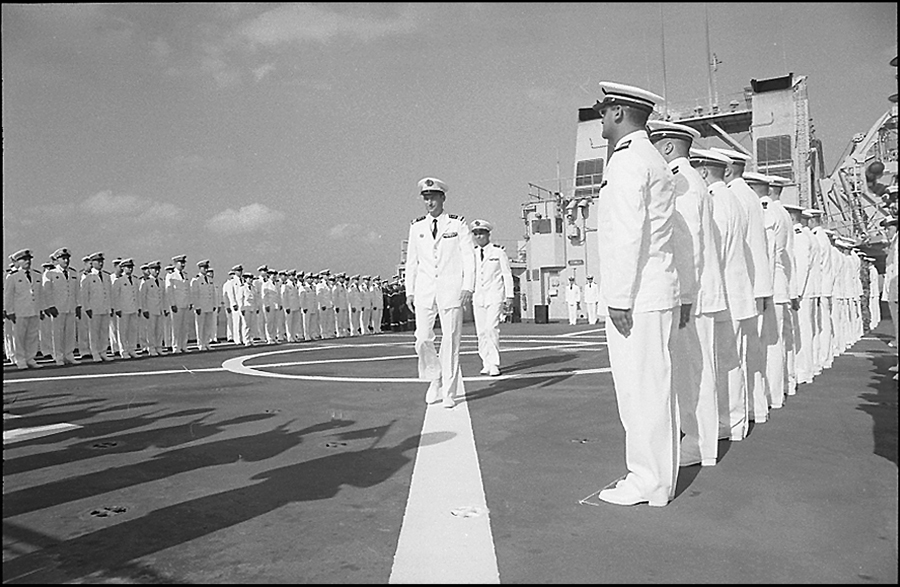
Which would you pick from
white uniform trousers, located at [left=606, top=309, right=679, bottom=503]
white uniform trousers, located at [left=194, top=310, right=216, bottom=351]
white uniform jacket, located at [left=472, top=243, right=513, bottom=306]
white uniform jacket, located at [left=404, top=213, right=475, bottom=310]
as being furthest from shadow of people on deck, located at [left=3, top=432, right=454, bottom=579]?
white uniform trousers, located at [left=194, top=310, right=216, bottom=351]

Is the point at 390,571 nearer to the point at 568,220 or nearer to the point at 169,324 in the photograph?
the point at 169,324

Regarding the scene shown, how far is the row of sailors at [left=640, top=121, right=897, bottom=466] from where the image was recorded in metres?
4.18

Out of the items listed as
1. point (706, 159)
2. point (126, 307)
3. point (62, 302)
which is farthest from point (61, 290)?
point (706, 159)

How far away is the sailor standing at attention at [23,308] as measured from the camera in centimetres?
1211

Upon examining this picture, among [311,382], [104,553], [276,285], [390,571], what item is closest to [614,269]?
[390,571]

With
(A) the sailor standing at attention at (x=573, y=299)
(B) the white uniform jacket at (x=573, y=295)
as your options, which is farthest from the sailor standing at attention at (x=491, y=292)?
(B) the white uniform jacket at (x=573, y=295)

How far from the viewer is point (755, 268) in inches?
216

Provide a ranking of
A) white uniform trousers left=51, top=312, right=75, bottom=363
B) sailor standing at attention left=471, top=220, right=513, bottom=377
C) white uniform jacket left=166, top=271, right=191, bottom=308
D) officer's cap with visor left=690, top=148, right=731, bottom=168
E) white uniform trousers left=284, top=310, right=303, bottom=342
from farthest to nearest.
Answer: white uniform trousers left=284, top=310, right=303, bottom=342, white uniform jacket left=166, top=271, right=191, bottom=308, white uniform trousers left=51, top=312, right=75, bottom=363, sailor standing at attention left=471, top=220, right=513, bottom=377, officer's cap with visor left=690, top=148, right=731, bottom=168

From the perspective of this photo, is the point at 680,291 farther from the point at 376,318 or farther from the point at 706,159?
the point at 376,318

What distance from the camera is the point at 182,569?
8.55ft

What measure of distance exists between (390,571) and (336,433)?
8.97 ft

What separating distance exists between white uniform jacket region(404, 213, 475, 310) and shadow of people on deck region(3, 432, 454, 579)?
2132mm

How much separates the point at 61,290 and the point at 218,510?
11.5 metres

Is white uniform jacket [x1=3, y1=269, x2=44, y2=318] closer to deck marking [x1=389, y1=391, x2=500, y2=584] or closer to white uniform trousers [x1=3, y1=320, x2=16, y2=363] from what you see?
white uniform trousers [x1=3, y1=320, x2=16, y2=363]
